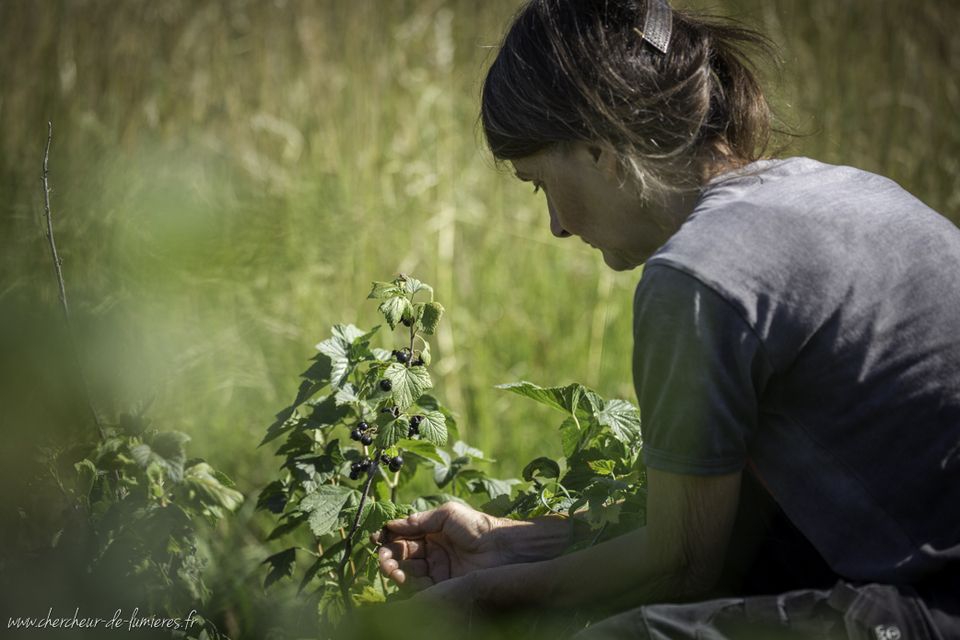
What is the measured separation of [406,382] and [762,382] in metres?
0.64

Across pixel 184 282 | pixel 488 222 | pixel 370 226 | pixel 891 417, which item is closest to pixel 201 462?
pixel 891 417

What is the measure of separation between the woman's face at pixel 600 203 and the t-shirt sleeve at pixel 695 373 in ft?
1.26

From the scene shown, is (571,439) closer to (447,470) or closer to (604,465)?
(604,465)

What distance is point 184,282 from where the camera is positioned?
2.95 metres

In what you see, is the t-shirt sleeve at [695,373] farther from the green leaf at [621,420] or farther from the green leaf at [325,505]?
the green leaf at [325,505]

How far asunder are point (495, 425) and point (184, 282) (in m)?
1.40

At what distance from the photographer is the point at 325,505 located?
1.47 m

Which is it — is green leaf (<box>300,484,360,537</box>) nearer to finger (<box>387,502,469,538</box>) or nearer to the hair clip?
finger (<box>387,502,469,538</box>)

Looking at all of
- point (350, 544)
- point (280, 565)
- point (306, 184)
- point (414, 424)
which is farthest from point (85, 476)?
point (306, 184)

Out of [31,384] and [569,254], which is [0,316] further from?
[569,254]

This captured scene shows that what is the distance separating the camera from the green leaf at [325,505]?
143 cm

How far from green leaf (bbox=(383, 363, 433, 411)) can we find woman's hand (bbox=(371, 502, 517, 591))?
0.31 m

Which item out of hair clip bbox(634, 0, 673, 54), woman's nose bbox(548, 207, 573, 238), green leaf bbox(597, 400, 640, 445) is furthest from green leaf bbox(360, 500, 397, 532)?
hair clip bbox(634, 0, 673, 54)

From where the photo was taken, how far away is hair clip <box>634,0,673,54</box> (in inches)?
54.8
